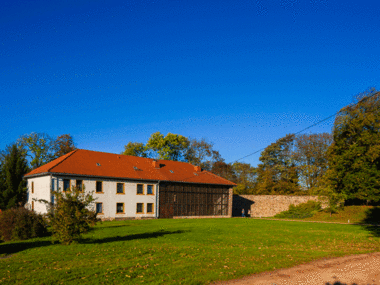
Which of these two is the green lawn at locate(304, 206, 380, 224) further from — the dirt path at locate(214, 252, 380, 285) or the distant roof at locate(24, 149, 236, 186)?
the dirt path at locate(214, 252, 380, 285)

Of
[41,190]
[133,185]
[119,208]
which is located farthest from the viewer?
[133,185]

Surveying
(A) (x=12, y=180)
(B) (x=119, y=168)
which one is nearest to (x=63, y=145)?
(A) (x=12, y=180)

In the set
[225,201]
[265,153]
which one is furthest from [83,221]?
[265,153]

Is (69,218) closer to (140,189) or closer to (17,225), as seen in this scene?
(17,225)

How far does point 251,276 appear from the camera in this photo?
843cm

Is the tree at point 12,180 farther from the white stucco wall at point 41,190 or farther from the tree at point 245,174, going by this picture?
the tree at point 245,174

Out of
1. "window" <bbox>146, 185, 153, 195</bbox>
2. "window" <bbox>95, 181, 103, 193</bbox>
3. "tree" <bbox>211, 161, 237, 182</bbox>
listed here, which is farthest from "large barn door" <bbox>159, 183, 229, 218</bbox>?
"tree" <bbox>211, 161, 237, 182</bbox>

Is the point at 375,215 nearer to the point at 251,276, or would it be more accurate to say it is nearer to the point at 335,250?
the point at 335,250

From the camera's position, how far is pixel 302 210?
42062 mm

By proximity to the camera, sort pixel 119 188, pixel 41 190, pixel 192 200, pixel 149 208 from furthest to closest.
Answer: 1. pixel 192 200
2. pixel 149 208
3. pixel 119 188
4. pixel 41 190

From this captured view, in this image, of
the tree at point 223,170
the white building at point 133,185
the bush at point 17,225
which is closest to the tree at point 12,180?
the white building at point 133,185

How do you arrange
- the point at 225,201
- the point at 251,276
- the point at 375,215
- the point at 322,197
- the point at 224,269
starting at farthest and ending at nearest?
the point at 225,201 < the point at 322,197 < the point at 375,215 < the point at 224,269 < the point at 251,276

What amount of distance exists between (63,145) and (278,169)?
38.9 metres

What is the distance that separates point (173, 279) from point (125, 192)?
90.4 feet
